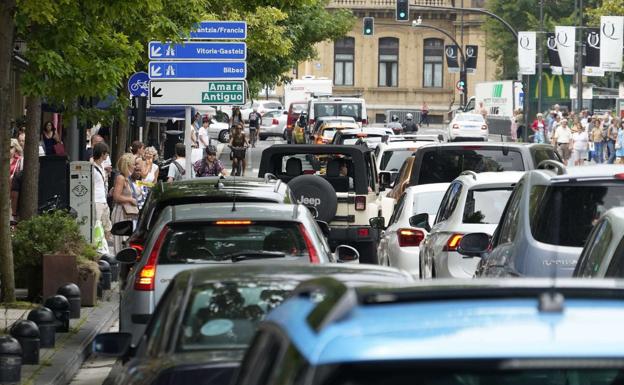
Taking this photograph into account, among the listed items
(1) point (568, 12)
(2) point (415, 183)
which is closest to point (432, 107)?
(1) point (568, 12)

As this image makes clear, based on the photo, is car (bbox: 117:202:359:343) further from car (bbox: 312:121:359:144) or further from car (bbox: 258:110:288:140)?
car (bbox: 258:110:288:140)

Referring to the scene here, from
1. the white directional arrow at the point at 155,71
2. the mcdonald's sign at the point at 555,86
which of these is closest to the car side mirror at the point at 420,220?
the white directional arrow at the point at 155,71

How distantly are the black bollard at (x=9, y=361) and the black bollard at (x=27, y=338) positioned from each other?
117cm

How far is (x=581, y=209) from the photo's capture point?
983cm

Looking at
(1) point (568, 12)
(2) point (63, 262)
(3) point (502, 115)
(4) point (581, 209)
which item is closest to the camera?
(4) point (581, 209)

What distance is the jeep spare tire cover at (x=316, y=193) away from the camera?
19359 mm

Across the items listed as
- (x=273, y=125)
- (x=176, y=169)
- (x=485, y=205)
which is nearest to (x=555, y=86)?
(x=273, y=125)

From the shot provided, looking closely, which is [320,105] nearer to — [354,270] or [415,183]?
[415,183]

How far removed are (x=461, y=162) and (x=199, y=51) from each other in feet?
17.2

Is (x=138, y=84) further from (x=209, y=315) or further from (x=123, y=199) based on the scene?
(x=209, y=315)

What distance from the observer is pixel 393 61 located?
110 metres

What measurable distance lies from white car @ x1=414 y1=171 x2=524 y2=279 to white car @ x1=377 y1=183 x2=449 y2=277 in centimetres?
207

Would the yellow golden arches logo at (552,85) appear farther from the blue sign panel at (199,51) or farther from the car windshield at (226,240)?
the car windshield at (226,240)

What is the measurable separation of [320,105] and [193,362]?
188ft
